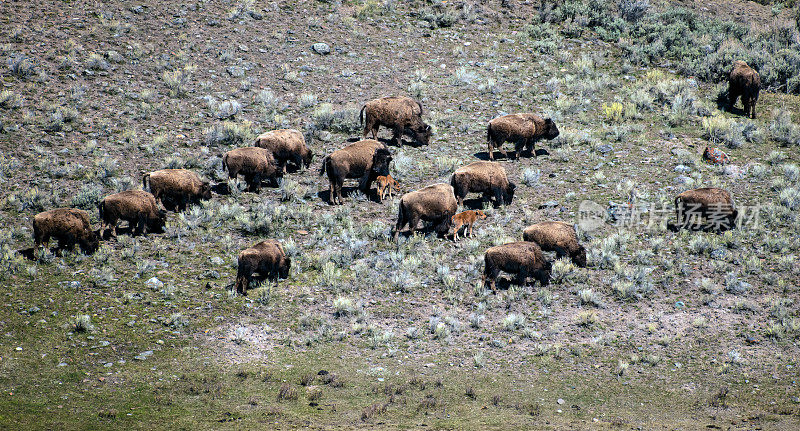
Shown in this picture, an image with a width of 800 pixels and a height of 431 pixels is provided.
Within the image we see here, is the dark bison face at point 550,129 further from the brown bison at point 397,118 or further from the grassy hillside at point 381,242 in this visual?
the brown bison at point 397,118

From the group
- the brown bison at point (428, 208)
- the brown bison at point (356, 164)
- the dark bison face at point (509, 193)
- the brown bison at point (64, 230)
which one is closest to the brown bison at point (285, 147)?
the brown bison at point (356, 164)

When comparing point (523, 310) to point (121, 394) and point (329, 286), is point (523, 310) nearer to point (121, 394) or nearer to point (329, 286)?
point (329, 286)

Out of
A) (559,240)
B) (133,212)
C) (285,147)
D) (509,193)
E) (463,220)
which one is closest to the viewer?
(559,240)

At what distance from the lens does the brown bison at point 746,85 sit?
77.9 feet

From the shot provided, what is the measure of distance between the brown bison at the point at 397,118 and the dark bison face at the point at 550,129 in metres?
3.71

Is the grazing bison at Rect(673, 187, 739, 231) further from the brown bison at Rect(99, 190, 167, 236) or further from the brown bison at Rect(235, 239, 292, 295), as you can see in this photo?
the brown bison at Rect(99, 190, 167, 236)

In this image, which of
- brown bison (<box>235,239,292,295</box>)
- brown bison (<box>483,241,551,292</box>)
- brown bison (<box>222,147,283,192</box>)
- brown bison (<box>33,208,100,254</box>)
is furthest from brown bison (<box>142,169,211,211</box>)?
brown bison (<box>483,241,551,292</box>)

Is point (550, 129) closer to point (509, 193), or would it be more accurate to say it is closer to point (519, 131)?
point (519, 131)

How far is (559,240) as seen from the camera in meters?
14.8

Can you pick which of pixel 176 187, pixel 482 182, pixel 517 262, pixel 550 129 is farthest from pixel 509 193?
pixel 176 187

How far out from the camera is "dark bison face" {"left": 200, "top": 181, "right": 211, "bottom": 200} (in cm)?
1731

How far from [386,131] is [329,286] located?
382 inches

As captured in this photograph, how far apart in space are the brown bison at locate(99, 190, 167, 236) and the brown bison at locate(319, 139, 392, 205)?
446 centimetres

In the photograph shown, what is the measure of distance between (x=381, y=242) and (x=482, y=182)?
3259mm
